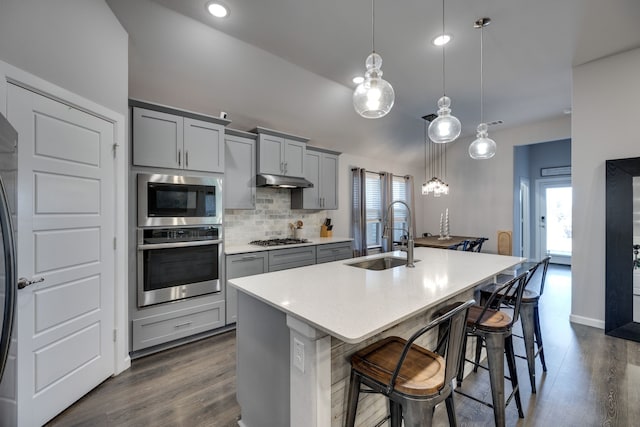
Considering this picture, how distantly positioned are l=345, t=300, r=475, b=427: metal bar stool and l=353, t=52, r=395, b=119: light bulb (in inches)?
46.3

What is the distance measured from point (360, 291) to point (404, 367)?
0.43 m

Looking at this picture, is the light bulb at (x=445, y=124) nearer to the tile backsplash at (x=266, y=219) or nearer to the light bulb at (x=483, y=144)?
the light bulb at (x=483, y=144)

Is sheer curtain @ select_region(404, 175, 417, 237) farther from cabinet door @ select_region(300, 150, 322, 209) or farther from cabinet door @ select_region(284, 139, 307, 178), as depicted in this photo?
cabinet door @ select_region(284, 139, 307, 178)

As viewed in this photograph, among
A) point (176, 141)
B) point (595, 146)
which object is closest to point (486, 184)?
point (595, 146)

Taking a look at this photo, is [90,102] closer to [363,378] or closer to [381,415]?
[363,378]

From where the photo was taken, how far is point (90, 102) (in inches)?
80.0

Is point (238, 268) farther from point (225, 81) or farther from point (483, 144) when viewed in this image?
point (483, 144)

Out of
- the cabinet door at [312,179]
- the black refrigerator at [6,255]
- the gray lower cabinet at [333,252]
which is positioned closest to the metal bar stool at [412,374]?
the black refrigerator at [6,255]

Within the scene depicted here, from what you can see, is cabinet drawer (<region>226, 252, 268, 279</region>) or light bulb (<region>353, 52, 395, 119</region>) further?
cabinet drawer (<region>226, 252, 268, 279</region>)

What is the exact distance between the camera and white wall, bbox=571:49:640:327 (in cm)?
301

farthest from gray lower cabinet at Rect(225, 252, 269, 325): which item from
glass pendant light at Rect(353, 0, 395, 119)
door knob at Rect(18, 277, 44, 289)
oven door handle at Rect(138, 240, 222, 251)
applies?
glass pendant light at Rect(353, 0, 395, 119)

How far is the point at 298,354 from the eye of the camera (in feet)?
4.08

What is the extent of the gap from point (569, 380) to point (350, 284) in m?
2.06

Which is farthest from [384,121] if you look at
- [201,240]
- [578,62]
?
[201,240]
